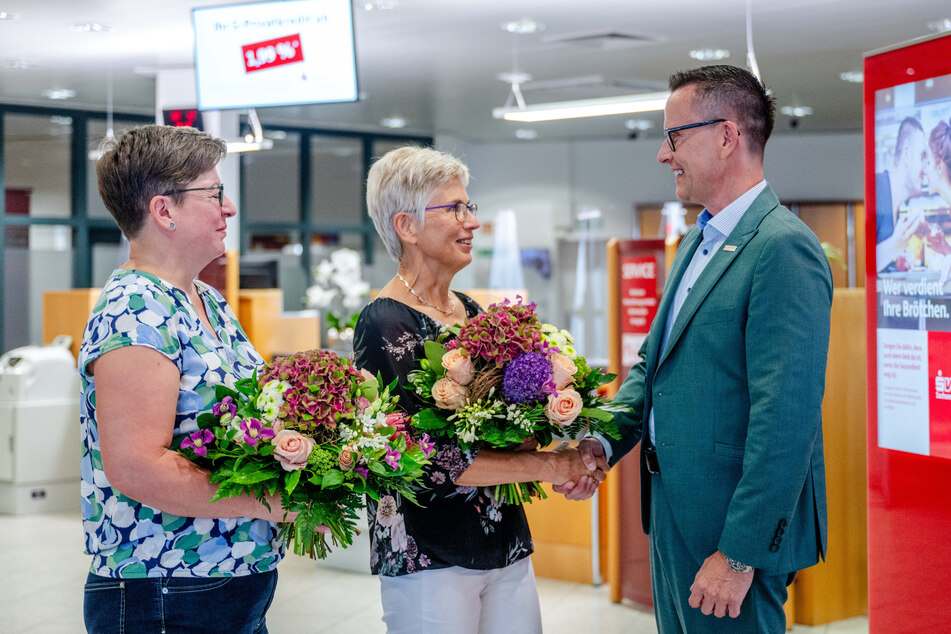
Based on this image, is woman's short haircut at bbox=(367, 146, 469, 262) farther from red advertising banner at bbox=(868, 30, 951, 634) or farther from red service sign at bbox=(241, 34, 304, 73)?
red service sign at bbox=(241, 34, 304, 73)

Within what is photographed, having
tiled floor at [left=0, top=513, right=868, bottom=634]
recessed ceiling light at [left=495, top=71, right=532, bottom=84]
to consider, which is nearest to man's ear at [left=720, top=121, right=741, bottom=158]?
tiled floor at [left=0, top=513, right=868, bottom=634]

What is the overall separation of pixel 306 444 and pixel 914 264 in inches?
89.8

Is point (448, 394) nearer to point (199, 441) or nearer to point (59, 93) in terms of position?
point (199, 441)

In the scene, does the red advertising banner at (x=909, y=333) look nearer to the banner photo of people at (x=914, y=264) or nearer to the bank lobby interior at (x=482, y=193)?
the banner photo of people at (x=914, y=264)

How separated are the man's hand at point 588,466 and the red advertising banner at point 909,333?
1.34 meters

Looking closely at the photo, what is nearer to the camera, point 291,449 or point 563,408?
point 291,449

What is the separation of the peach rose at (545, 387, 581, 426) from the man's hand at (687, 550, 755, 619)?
0.42 meters

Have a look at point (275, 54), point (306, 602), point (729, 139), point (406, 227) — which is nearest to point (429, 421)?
point (406, 227)

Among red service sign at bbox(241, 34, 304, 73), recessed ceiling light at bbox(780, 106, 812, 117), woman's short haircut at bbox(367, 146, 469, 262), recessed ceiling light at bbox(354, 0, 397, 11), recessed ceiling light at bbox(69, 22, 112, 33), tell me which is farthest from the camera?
recessed ceiling light at bbox(780, 106, 812, 117)

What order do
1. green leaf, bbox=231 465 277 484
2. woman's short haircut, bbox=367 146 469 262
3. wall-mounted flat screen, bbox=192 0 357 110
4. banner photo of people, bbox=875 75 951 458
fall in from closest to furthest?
green leaf, bbox=231 465 277 484 < woman's short haircut, bbox=367 146 469 262 < banner photo of people, bbox=875 75 951 458 < wall-mounted flat screen, bbox=192 0 357 110

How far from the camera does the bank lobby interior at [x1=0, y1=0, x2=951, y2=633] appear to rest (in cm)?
483

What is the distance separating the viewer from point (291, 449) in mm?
1650

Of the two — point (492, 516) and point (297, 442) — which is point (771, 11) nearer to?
point (492, 516)

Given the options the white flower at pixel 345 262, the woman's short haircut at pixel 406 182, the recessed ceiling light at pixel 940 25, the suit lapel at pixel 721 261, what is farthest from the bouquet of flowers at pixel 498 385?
the white flower at pixel 345 262
